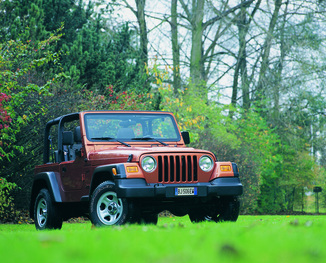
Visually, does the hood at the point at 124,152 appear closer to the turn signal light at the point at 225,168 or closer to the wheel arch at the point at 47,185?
the turn signal light at the point at 225,168

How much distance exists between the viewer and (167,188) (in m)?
8.73

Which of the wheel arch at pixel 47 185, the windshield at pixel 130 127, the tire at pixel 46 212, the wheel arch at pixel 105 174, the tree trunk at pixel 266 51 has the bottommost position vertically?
the tire at pixel 46 212

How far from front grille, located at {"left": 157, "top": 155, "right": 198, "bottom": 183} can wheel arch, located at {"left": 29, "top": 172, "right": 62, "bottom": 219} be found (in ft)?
7.26

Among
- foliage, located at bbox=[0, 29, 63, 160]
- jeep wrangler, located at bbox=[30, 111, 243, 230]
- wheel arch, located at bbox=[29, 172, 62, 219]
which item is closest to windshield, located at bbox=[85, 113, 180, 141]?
jeep wrangler, located at bbox=[30, 111, 243, 230]

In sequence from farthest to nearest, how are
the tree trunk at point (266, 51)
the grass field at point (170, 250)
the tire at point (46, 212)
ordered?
the tree trunk at point (266, 51), the tire at point (46, 212), the grass field at point (170, 250)

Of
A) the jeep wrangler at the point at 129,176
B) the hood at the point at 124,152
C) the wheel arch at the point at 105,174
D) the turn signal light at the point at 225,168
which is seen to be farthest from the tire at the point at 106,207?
the turn signal light at the point at 225,168

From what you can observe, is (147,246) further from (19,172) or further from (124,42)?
(124,42)

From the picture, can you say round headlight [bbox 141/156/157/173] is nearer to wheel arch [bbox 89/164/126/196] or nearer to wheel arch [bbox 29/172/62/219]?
wheel arch [bbox 89/164/126/196]

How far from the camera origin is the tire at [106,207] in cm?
867

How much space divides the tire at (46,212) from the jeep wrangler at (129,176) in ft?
0.05

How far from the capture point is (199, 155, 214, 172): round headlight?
9.24m

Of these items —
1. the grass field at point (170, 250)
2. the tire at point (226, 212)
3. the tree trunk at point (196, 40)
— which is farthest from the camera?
the tree trunk at point (196, 40)

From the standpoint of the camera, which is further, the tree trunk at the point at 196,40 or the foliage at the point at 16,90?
the tree trunk at the point at 196,40

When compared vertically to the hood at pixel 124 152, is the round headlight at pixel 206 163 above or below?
below
